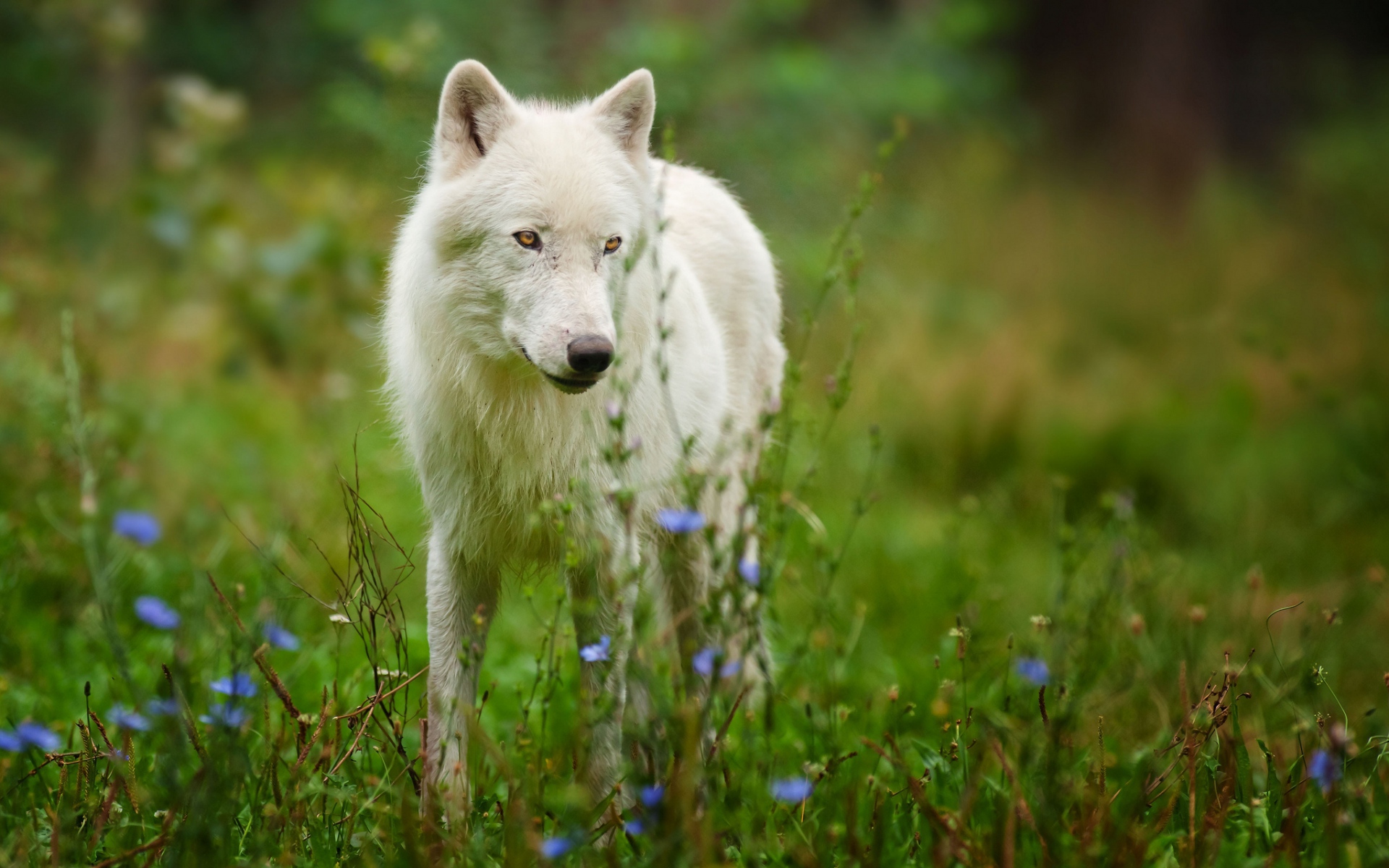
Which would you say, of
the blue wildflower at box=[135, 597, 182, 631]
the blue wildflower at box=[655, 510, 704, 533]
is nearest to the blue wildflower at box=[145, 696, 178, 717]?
the blue wildflower at box=[135, 597, 182, 631]

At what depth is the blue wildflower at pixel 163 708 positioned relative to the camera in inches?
78.9

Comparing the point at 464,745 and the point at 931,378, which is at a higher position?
the point at 464,745

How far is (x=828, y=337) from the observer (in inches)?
342

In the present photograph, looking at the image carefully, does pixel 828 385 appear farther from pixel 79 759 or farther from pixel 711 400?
pixel 79 759

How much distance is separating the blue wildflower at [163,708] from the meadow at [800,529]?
21 millimetres

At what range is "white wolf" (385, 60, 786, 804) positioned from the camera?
2910mm

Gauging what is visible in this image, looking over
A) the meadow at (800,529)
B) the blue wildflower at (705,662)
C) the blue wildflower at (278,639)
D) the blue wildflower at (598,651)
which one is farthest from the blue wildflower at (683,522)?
the blue wildflower at (278,639)

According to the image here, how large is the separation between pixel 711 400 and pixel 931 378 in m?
4.65

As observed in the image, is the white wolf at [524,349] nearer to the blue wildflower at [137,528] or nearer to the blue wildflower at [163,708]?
the blue wildflower at [163,708]

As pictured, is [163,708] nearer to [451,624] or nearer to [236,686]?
[236,686]

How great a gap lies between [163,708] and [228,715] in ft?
0.44

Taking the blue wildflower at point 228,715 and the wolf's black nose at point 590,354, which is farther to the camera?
the wolf's black nose at point 590,354

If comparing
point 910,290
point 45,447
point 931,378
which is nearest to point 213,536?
point 45,447

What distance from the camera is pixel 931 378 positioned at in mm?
8031
